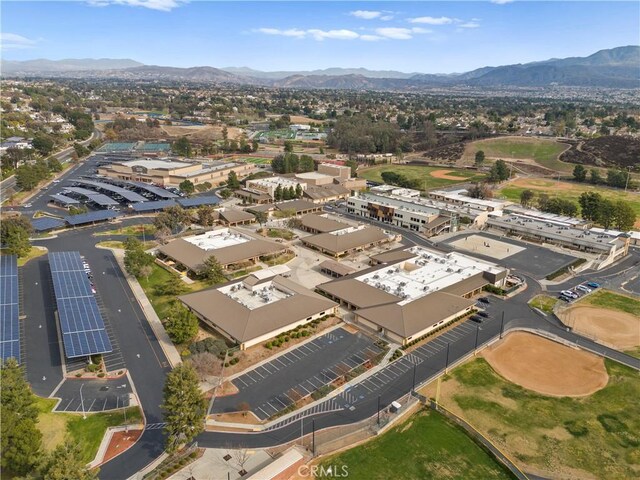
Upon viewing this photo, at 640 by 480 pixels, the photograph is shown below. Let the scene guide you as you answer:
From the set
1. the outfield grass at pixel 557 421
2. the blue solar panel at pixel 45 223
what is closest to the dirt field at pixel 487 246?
the outfield grass at pixel 557 421

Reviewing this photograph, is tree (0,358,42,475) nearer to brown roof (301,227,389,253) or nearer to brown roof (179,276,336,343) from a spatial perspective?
brown roof (179,276,336,343)

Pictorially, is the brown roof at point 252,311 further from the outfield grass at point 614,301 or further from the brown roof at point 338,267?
the outfield grass at point 614,301

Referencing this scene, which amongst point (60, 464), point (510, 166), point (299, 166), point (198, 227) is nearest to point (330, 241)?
point (198, 227)

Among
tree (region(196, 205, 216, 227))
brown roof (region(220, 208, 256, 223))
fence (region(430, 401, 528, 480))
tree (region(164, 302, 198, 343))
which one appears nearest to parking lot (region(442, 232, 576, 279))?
fence (region(430, 401, 528, 480))

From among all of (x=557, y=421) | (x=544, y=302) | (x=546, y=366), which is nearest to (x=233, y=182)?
(x=544, y=302)

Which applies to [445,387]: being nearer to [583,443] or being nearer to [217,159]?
[583,443]

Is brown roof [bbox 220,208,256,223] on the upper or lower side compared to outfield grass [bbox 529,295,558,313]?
upper
